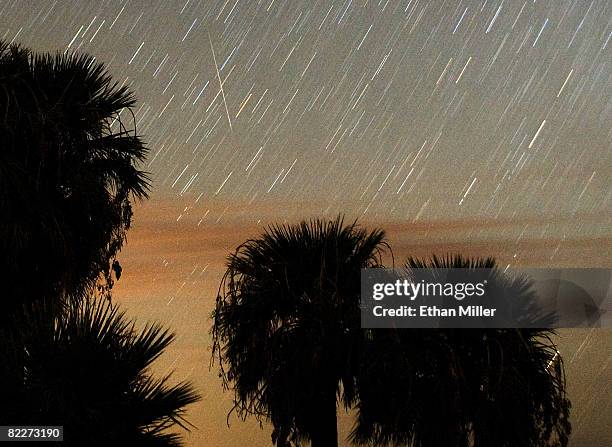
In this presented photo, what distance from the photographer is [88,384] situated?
7.70 meters

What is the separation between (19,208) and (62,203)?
0.73 meters

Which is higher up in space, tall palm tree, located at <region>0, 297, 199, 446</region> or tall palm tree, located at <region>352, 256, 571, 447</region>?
tall palm tree, located at <region>352, 256, 571, 447</region>

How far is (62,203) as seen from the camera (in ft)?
42.9

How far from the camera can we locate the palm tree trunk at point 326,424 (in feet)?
43.3

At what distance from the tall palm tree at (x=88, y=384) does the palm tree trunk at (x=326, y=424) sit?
5313mm

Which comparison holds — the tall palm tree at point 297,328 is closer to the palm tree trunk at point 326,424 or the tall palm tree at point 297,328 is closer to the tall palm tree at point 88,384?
the palm tree trunk at point 326,424

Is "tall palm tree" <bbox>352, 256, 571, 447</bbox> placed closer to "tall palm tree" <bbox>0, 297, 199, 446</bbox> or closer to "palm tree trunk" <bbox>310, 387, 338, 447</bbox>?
"palm tree trunk" <bbox>310, 387, 338, 447</bbox>

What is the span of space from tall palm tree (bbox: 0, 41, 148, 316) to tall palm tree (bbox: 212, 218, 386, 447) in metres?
1.93

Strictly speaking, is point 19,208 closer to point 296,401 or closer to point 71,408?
point 296,401

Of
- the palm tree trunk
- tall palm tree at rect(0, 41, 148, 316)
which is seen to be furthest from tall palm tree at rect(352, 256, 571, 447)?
tall palm tree at rect(0, 41, 148, 316)

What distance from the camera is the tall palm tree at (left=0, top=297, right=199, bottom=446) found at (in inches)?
298

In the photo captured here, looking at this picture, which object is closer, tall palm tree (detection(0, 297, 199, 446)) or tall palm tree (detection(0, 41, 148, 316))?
tall palm tree (detection(0, 297, 199, 446))

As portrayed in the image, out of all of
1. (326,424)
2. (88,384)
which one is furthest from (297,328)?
(88,384)

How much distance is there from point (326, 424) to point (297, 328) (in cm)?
136
